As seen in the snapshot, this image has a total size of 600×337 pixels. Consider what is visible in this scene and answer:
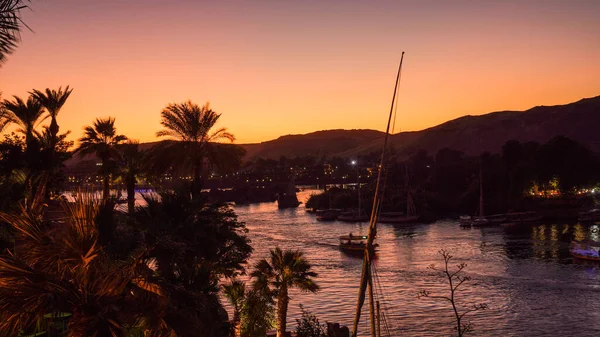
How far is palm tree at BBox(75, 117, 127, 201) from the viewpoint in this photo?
41.5 m

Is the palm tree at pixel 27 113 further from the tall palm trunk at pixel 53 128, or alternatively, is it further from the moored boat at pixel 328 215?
the moored boat at pixel 328 215

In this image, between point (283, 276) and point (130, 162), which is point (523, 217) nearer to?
point (130, 162)

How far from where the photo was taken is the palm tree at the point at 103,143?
41500 mm

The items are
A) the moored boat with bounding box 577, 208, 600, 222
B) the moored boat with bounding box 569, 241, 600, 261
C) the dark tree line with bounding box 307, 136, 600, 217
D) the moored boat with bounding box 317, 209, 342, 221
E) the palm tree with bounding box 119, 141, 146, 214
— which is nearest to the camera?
the palm tree with bounding box 119, 141, 146, 214

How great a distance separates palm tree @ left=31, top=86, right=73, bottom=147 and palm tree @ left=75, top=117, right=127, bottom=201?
3590mm

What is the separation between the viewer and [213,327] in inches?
710

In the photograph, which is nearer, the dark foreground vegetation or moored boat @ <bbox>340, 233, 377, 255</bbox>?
the dark foreground vegetation

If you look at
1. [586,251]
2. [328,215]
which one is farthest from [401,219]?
[586,251]

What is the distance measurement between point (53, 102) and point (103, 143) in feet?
19.1

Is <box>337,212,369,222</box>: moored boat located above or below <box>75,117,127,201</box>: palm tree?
below

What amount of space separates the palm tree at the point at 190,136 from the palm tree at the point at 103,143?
7.63 metres

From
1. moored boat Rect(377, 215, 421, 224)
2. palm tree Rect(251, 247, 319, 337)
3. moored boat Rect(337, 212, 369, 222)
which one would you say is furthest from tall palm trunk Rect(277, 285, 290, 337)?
moored boat Rect(337, 212, 369, 222)

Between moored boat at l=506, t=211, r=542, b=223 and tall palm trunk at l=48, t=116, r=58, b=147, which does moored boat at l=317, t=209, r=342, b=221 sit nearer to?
moored boat at l=506, t=211, r=542, b=223

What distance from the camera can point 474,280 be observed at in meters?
58.2
